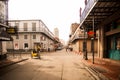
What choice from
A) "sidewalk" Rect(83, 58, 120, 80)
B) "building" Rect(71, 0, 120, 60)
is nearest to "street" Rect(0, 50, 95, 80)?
"sidewalk" Rect(83, 58, 120, 80)

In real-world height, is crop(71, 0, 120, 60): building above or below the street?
above

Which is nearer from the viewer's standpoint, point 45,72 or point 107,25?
point 45,72

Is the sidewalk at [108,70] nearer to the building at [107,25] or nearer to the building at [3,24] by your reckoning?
the building at [107,25]

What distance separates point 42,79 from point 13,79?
5.38 feet

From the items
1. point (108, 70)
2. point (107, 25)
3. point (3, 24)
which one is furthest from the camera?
point (107, 25)

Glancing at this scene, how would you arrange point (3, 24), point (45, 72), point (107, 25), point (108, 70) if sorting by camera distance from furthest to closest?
point (107, 25) < point (3, 24) < point (108, 70) < point (45, 72)

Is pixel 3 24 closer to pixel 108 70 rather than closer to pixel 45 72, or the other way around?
pixel 45 72

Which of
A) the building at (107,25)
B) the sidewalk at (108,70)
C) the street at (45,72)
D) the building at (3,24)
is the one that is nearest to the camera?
the sidewalk at (108,70)

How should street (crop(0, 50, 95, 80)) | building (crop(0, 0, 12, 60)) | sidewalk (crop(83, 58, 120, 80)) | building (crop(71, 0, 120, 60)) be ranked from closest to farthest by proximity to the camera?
sidewalk (crop(83, 58, 120, 80))
street (crop(0, 50, 95, 80))
building (crop(71, 0, 120, 60))
building (crop(0, 0, 12, 60))

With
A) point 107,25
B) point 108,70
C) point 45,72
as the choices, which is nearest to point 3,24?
point 45,72

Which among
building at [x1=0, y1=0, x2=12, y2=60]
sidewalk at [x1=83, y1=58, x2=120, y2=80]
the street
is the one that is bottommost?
the street

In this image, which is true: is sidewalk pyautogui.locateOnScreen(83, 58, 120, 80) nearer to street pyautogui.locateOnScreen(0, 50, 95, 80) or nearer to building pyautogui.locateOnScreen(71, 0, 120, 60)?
street pyautogui.locateOnScreen(0, 50, 95, 80)

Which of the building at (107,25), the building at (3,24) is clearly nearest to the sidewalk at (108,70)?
the building at (107,25)

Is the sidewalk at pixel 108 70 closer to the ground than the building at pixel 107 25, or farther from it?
closer to the ground
